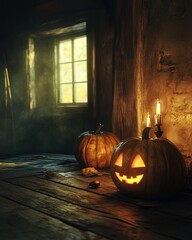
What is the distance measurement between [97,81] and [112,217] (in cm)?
356

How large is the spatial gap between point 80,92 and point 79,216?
4.00m

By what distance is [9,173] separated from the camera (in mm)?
4266

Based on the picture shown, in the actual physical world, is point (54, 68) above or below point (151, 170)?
above

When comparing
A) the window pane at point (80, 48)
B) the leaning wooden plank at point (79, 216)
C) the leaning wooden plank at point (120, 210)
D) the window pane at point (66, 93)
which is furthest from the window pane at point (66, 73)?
the leaning wooden plank at point (79, 216)

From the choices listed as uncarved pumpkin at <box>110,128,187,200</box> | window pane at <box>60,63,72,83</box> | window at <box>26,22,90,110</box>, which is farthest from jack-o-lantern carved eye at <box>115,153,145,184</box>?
window pane at <box>60,63,72,83</box>

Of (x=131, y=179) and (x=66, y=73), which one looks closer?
(x=131, y=179)

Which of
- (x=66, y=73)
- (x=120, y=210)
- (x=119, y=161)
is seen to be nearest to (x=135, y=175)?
(x=119, y=161)

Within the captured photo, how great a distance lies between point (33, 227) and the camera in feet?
7.30

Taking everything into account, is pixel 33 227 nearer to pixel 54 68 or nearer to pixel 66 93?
pixel 66 93

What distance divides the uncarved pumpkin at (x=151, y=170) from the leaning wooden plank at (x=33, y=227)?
0.84 m

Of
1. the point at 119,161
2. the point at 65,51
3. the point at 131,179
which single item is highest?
the point at 65,51

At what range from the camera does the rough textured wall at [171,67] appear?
147 inches

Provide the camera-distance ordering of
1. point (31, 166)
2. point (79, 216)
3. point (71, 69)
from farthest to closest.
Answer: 1. point (71, 69)
2. point (31, 166)
3. point (79, 216)

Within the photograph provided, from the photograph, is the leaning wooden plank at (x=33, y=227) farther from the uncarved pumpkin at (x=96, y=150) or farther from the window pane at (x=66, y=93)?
the window pane at (x=66, y=93)
